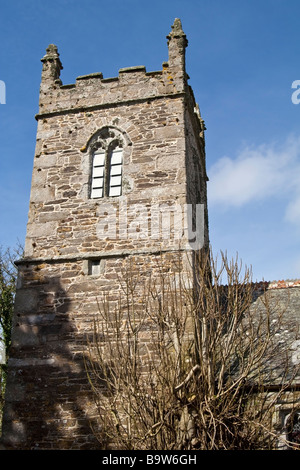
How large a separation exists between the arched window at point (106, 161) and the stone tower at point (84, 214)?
0.02m

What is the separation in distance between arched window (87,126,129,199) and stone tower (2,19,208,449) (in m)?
0.02

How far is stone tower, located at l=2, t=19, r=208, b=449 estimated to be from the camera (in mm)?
9453

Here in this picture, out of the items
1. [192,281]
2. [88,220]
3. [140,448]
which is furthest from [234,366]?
[88,220]

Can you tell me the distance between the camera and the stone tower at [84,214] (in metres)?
9.45

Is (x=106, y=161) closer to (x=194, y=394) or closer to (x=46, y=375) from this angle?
(x=46, y=375)

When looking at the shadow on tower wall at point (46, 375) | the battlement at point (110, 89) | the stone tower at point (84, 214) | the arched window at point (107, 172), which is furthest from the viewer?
the battlement at point (110, 89)

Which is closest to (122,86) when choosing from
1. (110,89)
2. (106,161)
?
(110,89)

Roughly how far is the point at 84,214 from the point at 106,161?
4.47ft

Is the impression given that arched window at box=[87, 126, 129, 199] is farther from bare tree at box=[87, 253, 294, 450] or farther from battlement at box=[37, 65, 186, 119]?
bare tree at box=[87, 253, 294, 450]

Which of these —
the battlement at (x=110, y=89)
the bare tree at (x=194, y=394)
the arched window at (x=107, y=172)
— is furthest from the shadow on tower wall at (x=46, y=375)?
the battlement at (x=110, y=89)

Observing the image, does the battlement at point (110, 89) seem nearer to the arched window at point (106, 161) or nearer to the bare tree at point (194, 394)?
the arched window at point (106, 161)

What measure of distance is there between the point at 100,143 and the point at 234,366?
18.7 feet

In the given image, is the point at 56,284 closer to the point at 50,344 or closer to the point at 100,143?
the point at 50,344

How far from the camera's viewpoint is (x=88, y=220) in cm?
1076
